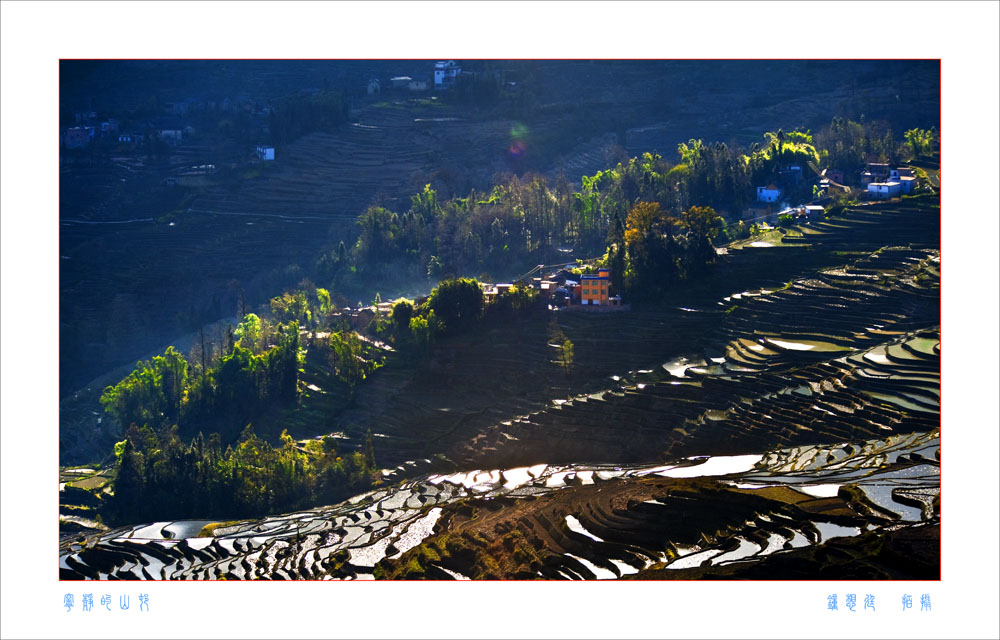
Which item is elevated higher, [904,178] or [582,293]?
[904,178]

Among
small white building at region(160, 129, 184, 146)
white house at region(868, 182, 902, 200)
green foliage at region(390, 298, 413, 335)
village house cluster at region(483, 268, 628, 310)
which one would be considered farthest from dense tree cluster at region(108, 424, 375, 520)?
small white building at region(160, 129, 184, 146)

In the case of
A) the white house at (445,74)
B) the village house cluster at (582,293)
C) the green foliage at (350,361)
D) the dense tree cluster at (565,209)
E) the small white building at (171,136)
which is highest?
the white house at (445,74)

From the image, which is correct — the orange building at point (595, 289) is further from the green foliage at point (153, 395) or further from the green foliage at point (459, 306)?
the green foliage at point (153, 395)

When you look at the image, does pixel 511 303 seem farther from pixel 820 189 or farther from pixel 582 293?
pixel 820 189

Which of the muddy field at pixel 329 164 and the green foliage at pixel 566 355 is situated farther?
the muddy field at pixel 329 164

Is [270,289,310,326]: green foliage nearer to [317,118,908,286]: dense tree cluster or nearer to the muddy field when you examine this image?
the muddy field

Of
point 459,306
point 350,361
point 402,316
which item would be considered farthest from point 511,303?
point 350,361

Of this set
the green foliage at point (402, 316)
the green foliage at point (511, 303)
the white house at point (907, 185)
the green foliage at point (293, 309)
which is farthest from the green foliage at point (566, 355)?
the white house at point (907, 185)
